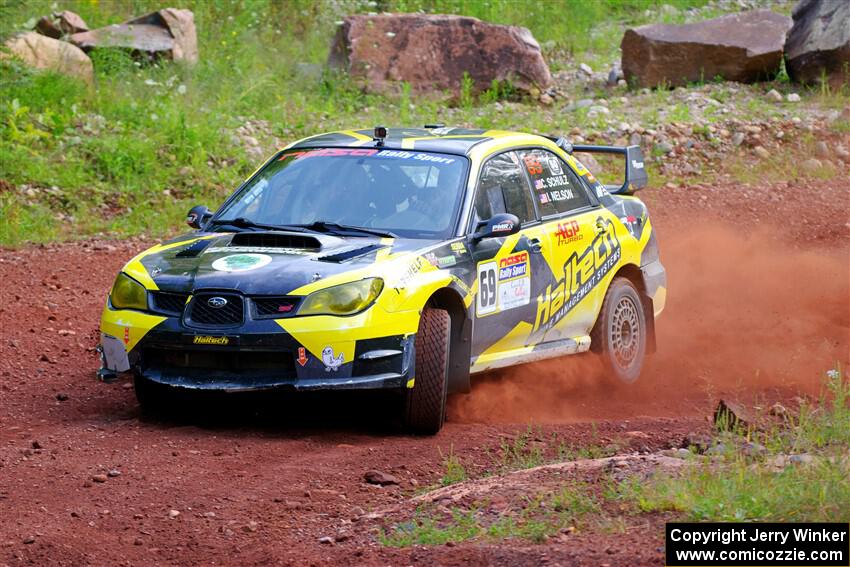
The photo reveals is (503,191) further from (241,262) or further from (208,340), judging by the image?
(208,340)

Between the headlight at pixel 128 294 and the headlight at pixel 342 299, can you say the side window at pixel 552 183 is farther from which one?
the headlight at pixel 128 294

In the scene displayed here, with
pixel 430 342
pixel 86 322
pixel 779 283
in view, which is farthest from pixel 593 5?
pixel 430 342

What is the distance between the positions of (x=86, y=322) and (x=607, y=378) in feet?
12.8

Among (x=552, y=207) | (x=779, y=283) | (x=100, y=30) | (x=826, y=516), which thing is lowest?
(x=779, y=283)

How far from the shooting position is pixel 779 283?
1164 cm

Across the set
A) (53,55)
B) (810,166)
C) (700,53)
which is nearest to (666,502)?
(810,166)

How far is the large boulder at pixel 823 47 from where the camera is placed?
54.2ft

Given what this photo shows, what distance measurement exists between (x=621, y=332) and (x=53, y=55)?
338 inches

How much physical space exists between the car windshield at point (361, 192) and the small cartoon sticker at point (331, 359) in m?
1.06

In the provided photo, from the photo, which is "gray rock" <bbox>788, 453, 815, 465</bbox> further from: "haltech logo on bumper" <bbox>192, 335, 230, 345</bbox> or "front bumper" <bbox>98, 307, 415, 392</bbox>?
"haltech logo on bumper" <bbox>192, 335, 230, 345</bbox>

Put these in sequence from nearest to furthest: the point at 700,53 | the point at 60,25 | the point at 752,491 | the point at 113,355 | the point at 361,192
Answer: the point at 752,491
the point at 113,355
the point at 361,192
the point at 60,25
the point at 700,53

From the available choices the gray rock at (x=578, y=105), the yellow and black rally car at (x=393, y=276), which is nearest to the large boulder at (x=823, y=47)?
the gray rock at (x=578, y=105)

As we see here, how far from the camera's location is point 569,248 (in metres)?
8.23

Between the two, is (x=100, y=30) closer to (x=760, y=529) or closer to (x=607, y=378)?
(x=607, y=378)
